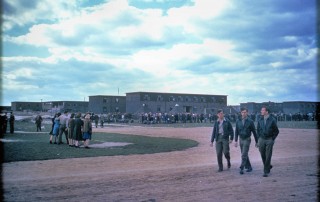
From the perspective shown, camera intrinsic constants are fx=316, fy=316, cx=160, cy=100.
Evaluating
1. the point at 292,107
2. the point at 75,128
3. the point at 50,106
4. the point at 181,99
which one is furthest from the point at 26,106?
the point at 75,128

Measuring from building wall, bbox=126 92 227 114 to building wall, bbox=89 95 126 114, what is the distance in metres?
9.82

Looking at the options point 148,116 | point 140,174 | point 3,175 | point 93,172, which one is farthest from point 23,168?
point 148,116

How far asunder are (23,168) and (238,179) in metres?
6.76

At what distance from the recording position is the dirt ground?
678 cm

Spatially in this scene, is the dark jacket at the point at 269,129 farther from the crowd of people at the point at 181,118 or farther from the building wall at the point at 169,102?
the building wall at the point at 169,102

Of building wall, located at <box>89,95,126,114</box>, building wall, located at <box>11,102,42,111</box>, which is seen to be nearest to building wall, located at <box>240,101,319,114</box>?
building wall, located at <box>89,95,126,114</box>

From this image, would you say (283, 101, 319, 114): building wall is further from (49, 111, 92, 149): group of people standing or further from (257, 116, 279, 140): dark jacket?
(257, 116, 279, 140): dark jacket

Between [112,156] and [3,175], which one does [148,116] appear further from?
[3,175]

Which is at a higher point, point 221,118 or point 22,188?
point 221,118

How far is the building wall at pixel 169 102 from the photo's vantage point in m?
74.4

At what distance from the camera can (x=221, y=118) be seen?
1062 cm

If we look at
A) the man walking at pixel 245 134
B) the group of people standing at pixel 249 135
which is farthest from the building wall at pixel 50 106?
the man walking at pixel 245 134

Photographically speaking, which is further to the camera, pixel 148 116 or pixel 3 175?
pixel 148 116

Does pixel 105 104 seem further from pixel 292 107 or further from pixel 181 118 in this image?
pixel 292 107
